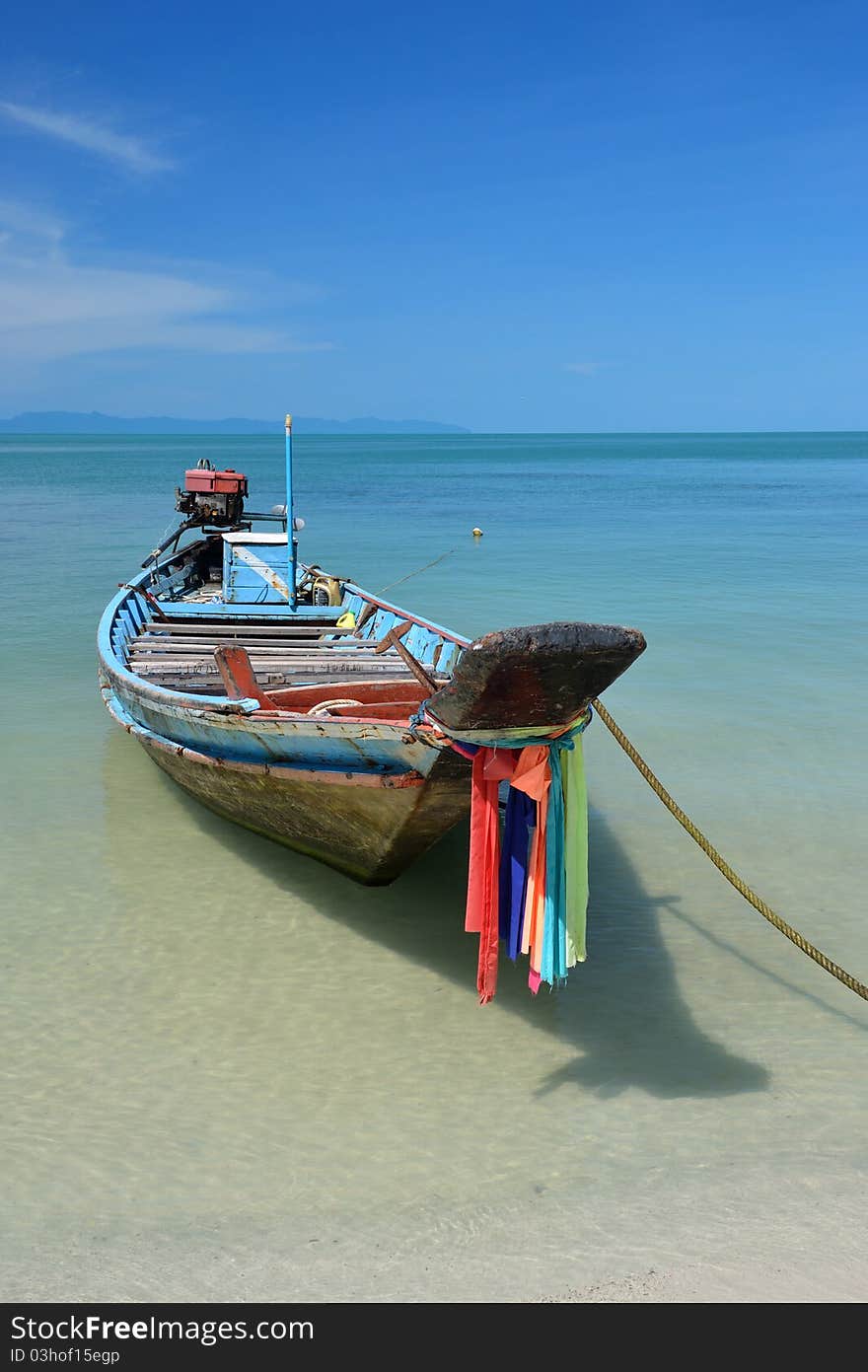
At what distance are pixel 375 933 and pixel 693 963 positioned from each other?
1.91m

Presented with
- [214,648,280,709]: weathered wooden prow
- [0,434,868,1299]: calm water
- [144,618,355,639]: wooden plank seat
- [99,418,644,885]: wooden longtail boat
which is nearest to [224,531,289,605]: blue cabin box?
[99,418,644,885]: wooden longtail boat

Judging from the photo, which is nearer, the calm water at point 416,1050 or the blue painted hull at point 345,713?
the calm water at point 416,1050

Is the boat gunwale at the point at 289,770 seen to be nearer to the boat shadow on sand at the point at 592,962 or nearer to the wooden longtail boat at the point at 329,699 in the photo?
the wooden longtail boat at the point at 329,699

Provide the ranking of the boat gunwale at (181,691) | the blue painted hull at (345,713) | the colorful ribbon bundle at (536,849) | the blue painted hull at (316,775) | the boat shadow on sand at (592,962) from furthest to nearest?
the boat gunwale at (181,691)
the blue painted hull at (316,775)
the boat shadow on sand at (592,962)
the colorful ribbon bundle at (536,849)
the blue painted hull at (345,713)

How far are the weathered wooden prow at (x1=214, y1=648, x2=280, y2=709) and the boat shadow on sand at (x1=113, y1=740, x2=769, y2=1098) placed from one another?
3.81 feet

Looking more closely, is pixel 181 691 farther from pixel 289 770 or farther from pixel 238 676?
pixel 289 770

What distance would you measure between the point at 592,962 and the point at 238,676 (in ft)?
9.69

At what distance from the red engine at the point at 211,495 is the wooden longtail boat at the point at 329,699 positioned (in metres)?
4.12

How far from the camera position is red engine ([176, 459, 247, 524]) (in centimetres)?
1578

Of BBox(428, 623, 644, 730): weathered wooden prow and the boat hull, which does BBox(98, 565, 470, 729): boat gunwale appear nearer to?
the boat hull

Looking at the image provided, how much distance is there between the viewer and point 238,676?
691 centimetres

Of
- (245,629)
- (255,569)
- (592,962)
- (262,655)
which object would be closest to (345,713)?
(592,962)

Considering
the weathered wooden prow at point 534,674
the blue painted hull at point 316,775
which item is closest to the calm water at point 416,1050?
the blue painted hull at point 316,775

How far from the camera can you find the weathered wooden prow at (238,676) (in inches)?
267
